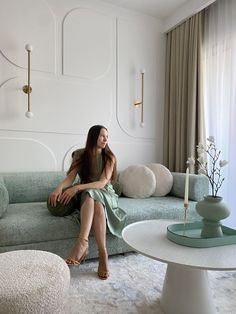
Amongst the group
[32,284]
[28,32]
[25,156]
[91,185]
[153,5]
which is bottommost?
[32,284]

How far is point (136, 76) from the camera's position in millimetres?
2979

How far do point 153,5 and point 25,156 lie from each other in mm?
2112

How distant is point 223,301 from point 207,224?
49 centimetres

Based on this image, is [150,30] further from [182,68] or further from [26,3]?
[26,3]

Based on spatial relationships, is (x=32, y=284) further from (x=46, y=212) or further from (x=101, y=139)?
(x=101, y=139)

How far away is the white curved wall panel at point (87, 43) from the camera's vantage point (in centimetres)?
260

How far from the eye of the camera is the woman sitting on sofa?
1.67 meters

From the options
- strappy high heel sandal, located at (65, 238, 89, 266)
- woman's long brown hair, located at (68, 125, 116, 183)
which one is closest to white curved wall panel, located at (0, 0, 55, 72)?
woman's long brown hair, located at (68, 125, 116, 183)

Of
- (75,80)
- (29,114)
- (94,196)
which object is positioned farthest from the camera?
(75,80)

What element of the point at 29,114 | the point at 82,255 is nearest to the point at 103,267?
the point at 82,255

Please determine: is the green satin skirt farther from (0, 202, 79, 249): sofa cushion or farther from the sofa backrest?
the sofa backrest

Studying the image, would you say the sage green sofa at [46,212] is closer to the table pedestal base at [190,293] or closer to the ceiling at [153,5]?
the table pedestal base at [190,293]

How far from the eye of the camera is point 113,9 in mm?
2818

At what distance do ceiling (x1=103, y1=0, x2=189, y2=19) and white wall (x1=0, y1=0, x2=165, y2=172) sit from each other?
0.07 meters
